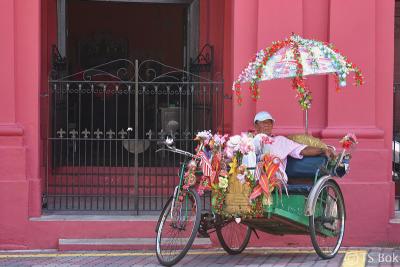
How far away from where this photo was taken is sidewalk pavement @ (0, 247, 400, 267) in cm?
797

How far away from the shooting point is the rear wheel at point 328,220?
25.9 feet

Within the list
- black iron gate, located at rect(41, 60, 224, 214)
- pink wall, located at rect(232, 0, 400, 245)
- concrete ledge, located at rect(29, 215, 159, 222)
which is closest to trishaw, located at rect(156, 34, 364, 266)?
pink wall, located at rect(232, 0, 400, 245)

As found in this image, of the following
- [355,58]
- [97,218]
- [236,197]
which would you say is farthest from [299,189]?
[97,218]

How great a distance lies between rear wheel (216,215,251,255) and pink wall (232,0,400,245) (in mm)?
1281

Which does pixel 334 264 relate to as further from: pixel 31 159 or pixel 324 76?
pixel 31 159

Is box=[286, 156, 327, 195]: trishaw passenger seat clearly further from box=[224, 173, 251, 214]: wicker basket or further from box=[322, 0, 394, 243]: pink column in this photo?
box=[322, 0, 394, 243]: pink column

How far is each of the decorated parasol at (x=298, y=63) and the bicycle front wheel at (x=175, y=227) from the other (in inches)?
58.3

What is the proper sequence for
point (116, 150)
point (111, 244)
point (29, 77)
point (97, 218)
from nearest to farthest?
1. point (111, 244)
2. point (29, 77)
3. point (97, 218)
4. point (116, 150)

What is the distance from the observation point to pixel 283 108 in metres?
9.12

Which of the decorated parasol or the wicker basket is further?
the decorated parasol

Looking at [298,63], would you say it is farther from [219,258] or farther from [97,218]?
[97,218]

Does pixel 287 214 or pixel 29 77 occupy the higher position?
pixel 29 77

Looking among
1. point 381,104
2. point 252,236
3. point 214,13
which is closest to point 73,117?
point 214,13

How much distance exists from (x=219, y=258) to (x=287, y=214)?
3.65 feet
